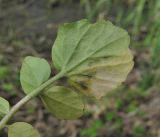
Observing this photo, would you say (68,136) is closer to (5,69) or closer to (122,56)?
(5,69)

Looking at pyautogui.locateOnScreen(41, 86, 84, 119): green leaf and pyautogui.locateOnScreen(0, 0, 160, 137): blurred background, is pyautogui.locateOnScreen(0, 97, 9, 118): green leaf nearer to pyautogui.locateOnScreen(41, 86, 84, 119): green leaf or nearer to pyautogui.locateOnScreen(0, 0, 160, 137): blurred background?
pyautogui.locateOnScreen(41, 86, 84, 119): green leaf

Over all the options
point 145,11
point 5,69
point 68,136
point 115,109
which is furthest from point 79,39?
point 145,11

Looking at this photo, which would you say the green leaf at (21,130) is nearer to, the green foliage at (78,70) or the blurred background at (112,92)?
the green foliage at (78,70)

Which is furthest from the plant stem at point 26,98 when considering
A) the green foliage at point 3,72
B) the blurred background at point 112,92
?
the green foliage at point 3,72

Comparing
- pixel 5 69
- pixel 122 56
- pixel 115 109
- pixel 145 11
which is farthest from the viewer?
pixel 145 11

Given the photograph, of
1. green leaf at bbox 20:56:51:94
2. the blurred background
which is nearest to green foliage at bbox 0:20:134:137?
green leaf at bbox 20:56:51:94

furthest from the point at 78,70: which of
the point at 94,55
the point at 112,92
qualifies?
the point at 112,92

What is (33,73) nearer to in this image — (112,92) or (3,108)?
(3,108)
